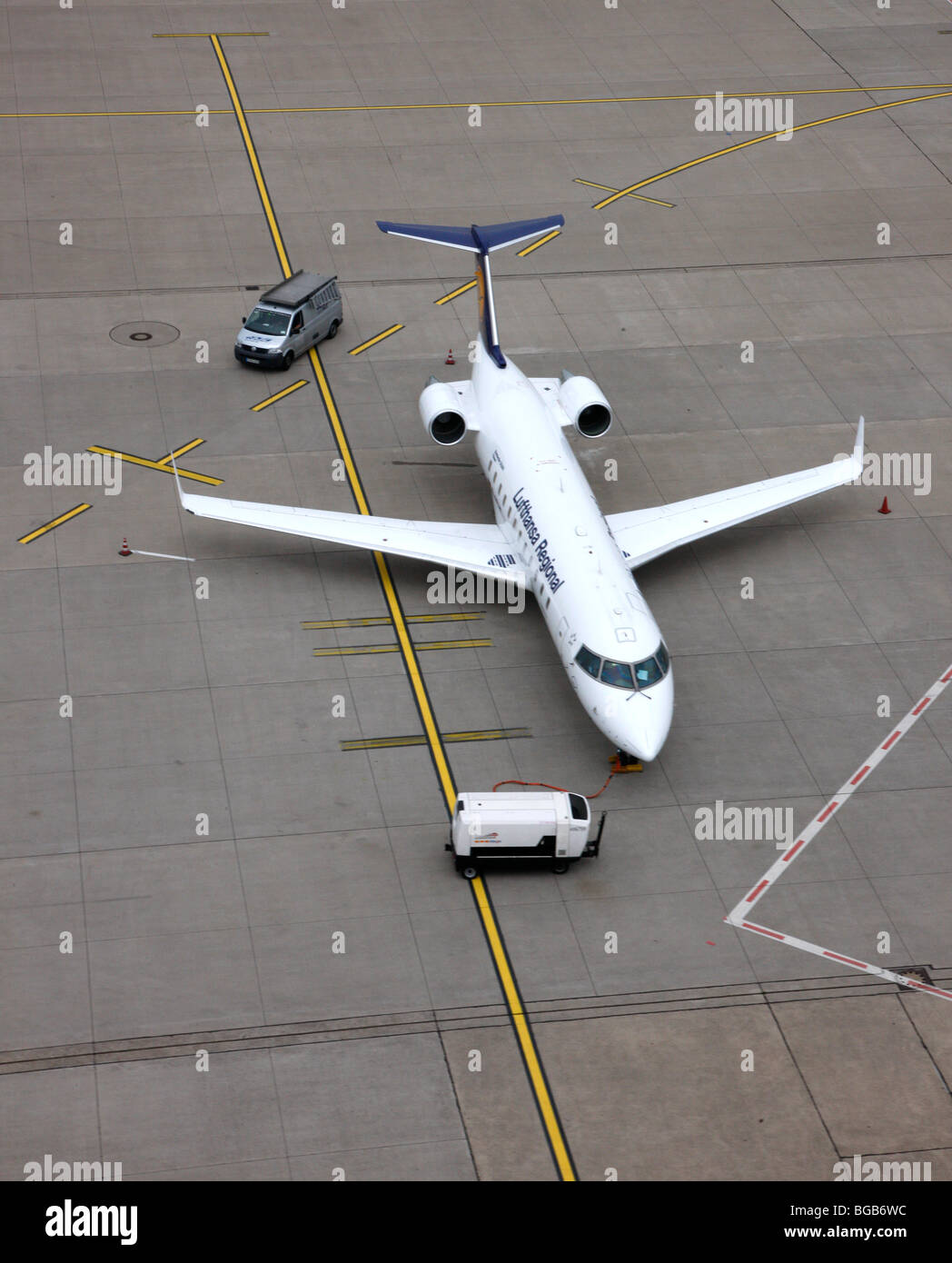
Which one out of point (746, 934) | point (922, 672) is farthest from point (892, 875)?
point (922, 672)

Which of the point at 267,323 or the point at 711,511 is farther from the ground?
the point at 267,323

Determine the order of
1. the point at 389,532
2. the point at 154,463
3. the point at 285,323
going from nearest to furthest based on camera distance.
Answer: the point at 389,532 < the point at 154,463 < the point at 285,323

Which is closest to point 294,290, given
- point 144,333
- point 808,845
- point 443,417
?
point 144,333

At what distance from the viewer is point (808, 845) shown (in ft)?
101

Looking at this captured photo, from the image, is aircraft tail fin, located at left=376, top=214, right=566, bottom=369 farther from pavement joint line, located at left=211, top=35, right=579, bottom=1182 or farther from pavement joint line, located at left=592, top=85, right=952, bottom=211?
pavement joint line, located at left=592, top=85, right=952, bottom=211

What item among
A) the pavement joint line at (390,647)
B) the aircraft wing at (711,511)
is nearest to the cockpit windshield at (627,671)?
the pavement joint line at (390,647)

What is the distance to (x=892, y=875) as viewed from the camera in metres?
30.2

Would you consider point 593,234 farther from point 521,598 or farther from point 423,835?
point 423,835

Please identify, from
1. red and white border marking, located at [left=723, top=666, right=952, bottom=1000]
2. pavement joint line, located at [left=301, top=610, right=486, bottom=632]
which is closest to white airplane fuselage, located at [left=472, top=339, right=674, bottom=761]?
pavement joint line, located at [left=301, top=610, right=486, bottom=632]

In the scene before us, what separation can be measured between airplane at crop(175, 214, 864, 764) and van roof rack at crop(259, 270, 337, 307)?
19.6 ft

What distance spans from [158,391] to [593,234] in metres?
17.4

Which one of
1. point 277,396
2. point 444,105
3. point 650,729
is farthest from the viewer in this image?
point 444,105

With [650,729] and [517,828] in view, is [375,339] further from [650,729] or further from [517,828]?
[517,828]

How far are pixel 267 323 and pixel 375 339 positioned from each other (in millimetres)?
3693
